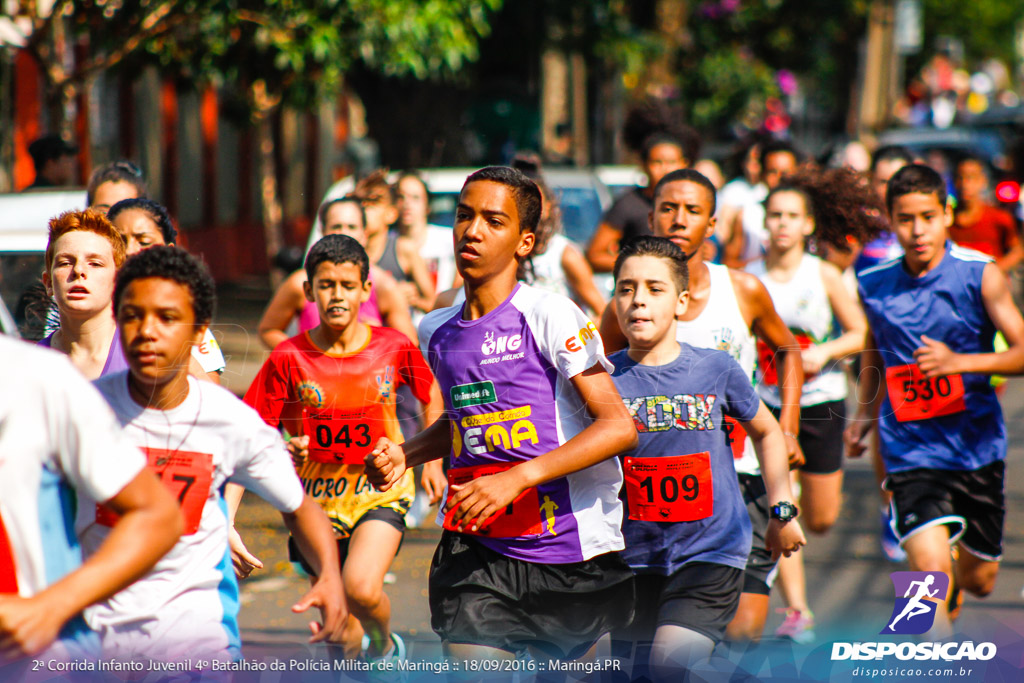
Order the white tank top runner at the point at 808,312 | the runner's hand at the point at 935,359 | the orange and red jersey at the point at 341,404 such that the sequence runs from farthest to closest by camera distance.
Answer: the white tank top runner at the point at 808,312 < the runner's hand at the point at 935,359 < the orange and red jersey at the point at 341,404

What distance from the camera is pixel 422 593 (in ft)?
20.0

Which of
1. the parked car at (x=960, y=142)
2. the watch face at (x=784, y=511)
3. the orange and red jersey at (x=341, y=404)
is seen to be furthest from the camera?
the parked car at (x=960, y=142)

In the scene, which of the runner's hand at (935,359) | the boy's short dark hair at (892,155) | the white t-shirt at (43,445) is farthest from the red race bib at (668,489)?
the boy's short dark hair at (892,155)

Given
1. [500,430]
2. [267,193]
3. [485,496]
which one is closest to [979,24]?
[267,193]

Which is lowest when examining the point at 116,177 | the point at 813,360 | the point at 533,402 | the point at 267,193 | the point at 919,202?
the point at 813,360

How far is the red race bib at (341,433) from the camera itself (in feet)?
14.3

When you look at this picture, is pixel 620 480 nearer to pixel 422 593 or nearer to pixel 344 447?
pixel 344 447

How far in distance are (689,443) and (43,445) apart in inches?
83.2

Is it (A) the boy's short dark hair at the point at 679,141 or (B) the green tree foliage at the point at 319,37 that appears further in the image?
(B) the green tree foliage at the point at 319,37

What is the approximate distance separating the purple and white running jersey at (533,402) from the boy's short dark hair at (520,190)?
0.20 m

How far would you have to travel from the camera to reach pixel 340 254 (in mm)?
4523

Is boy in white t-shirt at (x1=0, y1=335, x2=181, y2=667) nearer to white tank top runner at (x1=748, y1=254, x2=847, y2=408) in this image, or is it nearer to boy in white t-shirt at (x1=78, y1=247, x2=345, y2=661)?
boy in white t-shirt at (x1=78, y1=247, x2=345, y2=661)

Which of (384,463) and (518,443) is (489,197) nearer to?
(518,443)

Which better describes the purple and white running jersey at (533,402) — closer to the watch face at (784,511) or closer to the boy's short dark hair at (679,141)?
the watch face at (784,511)
